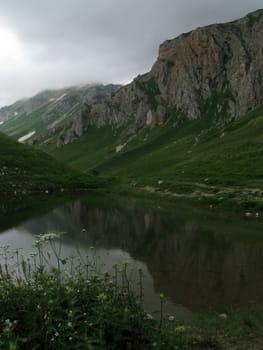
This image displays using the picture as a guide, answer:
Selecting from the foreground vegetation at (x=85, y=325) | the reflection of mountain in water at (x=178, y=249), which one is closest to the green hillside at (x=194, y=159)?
the reflection of mountain in water at (x=178, y=249)

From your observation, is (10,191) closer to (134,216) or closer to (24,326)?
(134,216)

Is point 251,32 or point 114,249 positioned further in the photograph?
point 251,32

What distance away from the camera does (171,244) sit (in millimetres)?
29828

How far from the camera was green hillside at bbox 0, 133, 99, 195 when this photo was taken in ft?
258

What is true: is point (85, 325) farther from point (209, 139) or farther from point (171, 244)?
point (209, 139)

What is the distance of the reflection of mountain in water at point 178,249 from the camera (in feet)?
60.7

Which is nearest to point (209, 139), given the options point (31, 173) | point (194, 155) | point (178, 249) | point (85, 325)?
point (194, 155)

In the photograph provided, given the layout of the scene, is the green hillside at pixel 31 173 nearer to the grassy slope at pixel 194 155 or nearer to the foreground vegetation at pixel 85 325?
the grassy slope at pixel 194 155

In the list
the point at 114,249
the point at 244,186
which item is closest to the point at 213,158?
the point at 244,186

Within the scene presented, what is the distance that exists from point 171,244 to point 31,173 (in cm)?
6525

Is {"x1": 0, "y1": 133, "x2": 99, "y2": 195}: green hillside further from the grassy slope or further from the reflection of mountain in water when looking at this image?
the reflection of mountain in water

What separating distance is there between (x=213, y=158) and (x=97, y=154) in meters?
105

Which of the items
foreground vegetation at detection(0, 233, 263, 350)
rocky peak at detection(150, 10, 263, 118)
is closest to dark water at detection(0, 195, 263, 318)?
foreground vegetation at detection(0, 233, 263, 350)

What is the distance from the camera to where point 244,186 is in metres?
54.1
